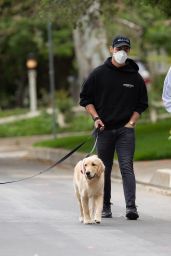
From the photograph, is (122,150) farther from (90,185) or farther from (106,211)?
(90,185)

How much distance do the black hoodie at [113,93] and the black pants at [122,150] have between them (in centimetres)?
11

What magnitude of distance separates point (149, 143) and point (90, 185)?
12.2 m

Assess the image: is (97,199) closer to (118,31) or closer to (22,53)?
(118,31)

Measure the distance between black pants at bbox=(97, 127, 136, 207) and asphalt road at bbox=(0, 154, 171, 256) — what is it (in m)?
0.48

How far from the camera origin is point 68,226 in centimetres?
1147

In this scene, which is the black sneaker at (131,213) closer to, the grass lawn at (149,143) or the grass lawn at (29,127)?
the grass lawn at (149,143)

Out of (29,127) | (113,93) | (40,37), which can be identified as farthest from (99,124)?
(40,37)

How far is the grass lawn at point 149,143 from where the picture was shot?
69.3 ft

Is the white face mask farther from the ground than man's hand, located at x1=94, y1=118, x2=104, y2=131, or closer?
farther from the ground

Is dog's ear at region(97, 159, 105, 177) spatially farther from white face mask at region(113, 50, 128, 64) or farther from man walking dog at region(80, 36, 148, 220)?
white face mask at region(113, 50, 128, 64)

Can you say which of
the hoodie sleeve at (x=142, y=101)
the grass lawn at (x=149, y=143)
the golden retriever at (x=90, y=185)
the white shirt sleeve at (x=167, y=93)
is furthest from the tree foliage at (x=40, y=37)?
the golden retriever at (x=90, y=185)

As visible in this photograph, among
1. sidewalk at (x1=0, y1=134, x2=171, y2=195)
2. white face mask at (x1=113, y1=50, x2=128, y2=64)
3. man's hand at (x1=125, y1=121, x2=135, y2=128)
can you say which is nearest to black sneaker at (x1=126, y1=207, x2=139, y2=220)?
man's hand at (x1=125, y1=121, x2=135, y2=128)

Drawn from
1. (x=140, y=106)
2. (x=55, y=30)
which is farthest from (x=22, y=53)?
(x=140, y=106)

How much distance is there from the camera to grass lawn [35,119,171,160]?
21.1 metres
